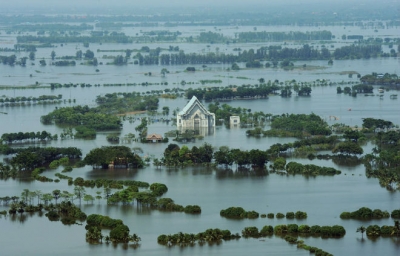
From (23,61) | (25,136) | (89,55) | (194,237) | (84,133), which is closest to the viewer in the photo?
(194,237)

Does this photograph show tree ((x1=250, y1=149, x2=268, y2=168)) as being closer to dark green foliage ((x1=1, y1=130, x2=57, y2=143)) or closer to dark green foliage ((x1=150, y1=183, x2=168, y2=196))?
dark green foliage ((x1=150, y1=183, x2=168, y2=196))

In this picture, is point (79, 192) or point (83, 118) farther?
point (83, 118)

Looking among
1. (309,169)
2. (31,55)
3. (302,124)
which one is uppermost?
(31,55)

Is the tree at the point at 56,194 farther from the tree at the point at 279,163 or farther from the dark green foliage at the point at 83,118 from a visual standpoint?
the dark green foliage at the point at 83,118

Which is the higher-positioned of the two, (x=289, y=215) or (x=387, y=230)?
(x=289, y=215)

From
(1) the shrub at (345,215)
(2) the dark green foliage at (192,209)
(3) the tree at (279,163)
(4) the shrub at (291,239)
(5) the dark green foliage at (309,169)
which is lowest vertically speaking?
(4) the shrub at (291,239)

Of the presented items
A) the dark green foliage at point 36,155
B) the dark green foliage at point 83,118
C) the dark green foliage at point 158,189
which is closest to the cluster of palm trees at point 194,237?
the dark green foliage at point 158,189

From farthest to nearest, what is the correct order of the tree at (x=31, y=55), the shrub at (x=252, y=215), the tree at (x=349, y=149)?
the tree at (x=31, y=55) < the tree at (x=349, y=149) < the shrub at (x=252, y=215)

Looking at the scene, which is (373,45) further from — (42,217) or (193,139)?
(42,217)

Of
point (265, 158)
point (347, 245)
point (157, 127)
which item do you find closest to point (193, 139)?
point (157, 127)

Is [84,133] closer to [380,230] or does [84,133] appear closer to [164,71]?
[380,230]

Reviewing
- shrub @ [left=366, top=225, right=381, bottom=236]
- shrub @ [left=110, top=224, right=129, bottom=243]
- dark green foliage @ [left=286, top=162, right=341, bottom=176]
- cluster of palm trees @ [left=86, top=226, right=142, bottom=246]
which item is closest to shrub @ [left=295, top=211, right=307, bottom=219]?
shrub @ [left=366, top=225, right=381, bottom=236]

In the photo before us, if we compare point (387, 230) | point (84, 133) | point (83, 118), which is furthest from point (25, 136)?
point (387, 230)
